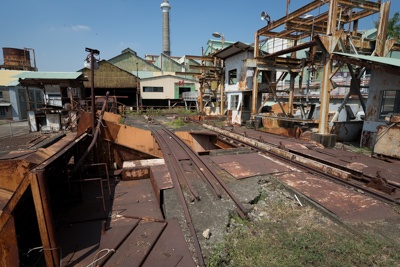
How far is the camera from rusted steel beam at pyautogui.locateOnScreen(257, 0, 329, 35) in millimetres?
8530

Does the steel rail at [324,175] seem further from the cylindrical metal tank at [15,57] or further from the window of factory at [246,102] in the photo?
the cylindrical metal tank at [15,57]

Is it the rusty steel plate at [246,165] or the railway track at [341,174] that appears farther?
the rusty steel plate at [246,165]

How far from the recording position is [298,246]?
9.31 ft

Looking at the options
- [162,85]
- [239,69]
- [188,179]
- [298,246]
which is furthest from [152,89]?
[298,246]

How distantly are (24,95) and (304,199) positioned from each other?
2745 centimetres

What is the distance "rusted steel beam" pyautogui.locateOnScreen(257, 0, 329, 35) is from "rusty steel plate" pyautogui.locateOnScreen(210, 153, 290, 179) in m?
7.10

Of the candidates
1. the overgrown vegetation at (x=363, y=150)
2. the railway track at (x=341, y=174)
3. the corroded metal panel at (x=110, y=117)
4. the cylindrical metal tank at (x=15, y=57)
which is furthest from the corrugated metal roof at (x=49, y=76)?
the cylindrical metal tank at (x=15, y=57)

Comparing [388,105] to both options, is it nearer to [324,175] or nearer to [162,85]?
[324,175]

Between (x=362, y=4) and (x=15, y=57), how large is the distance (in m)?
36.6

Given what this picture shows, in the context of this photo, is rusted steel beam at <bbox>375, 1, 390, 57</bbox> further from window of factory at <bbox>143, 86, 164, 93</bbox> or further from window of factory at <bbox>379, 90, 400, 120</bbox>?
window of factory at <bbox>143, 86, 164, 93</bbox>

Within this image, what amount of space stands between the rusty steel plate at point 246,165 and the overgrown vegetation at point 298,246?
6.06 feet

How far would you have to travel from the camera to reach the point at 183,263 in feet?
8.62

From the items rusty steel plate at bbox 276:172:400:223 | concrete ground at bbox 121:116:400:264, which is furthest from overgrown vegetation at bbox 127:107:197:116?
rusty steel plate at bbox 276:172:400:223

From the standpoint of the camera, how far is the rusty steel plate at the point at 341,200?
137 inches
